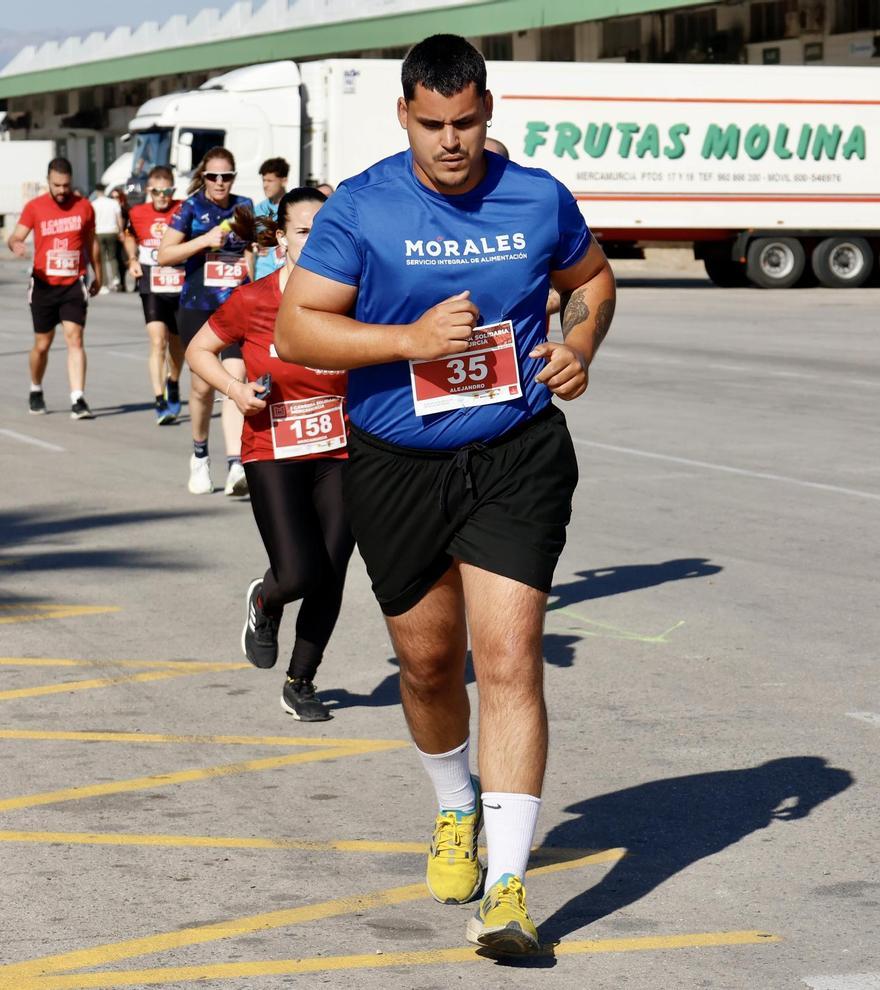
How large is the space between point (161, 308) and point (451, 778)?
10.7m

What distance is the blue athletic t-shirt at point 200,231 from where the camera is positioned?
11578 mm

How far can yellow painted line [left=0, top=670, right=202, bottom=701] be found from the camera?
265 inches

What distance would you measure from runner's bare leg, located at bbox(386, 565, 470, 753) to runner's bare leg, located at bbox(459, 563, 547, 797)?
0.14m

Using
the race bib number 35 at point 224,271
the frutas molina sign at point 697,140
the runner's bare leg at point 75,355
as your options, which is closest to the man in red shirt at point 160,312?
the runner's bare leg at point 75,355

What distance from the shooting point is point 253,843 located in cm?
502

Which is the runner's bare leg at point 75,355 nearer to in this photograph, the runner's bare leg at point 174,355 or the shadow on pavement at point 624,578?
the runner's bare leg at point 174,355

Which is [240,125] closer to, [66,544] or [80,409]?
[80,409]

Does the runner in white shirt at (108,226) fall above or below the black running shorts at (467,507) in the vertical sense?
below

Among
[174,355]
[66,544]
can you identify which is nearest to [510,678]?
[66,544]

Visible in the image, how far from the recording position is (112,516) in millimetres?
10633

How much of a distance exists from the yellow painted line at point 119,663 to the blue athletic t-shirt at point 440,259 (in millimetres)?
2948

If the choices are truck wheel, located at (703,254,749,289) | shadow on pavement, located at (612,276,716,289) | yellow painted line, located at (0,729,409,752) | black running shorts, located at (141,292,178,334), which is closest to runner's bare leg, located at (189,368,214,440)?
black running shorts, located at (141,292,178,334)

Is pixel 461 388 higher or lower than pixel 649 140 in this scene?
higher

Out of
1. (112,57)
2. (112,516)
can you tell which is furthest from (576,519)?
(112,57)
